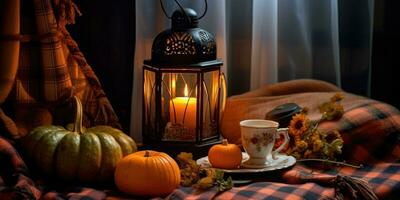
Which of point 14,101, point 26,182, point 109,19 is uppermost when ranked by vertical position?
point 109,19

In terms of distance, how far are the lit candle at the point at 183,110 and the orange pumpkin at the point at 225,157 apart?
0.13m

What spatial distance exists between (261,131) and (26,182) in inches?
18.7

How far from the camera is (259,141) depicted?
4.47ft

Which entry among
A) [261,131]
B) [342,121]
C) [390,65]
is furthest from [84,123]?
[390,65]

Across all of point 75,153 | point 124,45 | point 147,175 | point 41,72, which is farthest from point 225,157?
point 124,45

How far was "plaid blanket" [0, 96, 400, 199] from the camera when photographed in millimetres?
1238

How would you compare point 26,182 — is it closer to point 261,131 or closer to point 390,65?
point 261,131

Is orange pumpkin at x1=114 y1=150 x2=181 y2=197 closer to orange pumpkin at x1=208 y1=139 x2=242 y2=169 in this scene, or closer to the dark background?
orange pumpkin at x1=208 y1=139 x2=242 y2=169

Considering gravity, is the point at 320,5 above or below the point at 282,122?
above

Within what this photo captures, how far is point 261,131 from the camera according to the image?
136 centimetres

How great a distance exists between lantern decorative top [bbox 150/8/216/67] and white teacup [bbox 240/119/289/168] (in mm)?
185

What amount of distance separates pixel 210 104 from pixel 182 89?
7 centimetres

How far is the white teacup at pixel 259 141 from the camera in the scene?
136 centimetres

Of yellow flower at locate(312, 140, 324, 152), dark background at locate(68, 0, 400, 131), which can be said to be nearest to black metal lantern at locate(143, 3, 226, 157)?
yellow flower at locate(312, 140, 324, 152)
